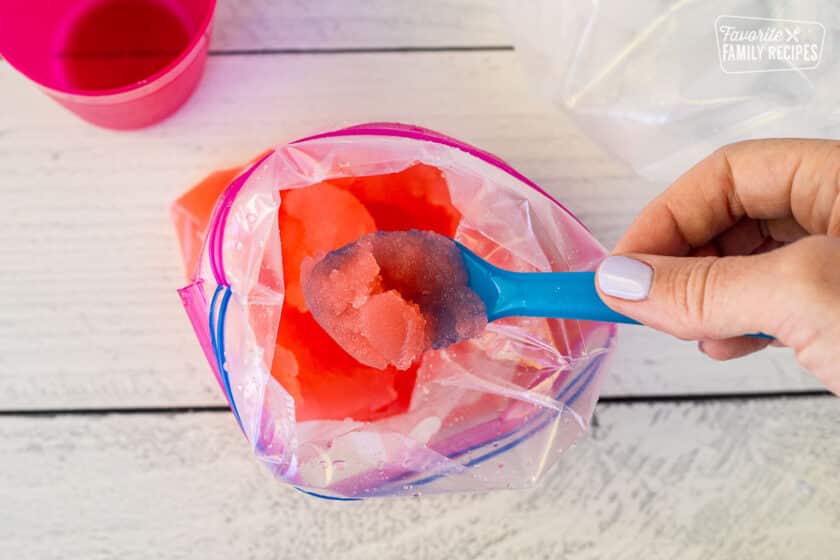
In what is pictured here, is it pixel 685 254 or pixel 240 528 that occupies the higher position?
pixel 685 254

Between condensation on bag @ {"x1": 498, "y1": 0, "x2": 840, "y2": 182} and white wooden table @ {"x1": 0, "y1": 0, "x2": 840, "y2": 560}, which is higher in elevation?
condensation on bag @ {"x1": 498, "y1": 0, "x2": 840, "y2": 182}

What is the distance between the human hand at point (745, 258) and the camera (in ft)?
1.24

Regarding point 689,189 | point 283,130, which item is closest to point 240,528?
point 283,130

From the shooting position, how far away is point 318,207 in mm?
560

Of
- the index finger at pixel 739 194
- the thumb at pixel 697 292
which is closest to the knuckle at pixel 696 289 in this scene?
the thumb at pixel 697 292

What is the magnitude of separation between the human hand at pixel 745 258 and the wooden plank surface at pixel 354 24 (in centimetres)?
24

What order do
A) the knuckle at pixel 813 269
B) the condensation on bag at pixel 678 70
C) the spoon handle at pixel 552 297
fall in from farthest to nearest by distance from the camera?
the condensation on bag at pixel 678 70 < the spoon handle at pixel 552 297 < the knuckle at pixel 813 269

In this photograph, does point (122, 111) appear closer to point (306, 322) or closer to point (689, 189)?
point (306, 322)

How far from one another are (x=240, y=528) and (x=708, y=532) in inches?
15.5

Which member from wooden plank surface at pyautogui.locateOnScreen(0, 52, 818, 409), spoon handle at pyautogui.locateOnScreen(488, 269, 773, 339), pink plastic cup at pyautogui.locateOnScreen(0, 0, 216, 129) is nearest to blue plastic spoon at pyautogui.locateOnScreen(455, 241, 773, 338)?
spoon handle at pyautogui.locateOnScreen(488, 269, 773, 339)

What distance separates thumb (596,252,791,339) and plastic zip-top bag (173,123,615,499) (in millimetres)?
117

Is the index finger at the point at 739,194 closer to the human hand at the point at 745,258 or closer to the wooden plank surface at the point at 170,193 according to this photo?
the human hand at the point at 745,258

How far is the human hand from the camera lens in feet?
1.24

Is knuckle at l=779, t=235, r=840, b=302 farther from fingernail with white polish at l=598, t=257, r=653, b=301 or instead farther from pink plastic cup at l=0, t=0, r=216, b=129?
pink plastic cup at l=0, t=0, r=216, b=129
